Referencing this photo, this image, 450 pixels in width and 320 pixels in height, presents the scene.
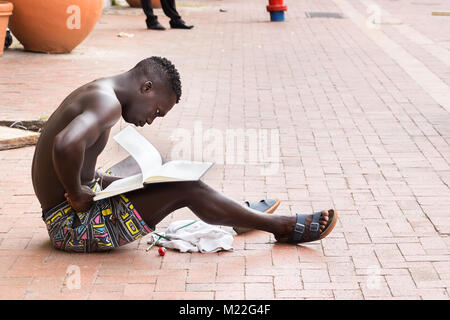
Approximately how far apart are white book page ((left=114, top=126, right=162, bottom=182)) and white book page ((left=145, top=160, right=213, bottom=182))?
0.05 m

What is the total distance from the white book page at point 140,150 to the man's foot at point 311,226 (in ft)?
2.74

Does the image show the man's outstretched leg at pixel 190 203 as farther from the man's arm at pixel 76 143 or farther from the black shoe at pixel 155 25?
the black shoe at pixel 155 25

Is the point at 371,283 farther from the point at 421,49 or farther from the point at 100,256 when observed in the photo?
the point at 421,49

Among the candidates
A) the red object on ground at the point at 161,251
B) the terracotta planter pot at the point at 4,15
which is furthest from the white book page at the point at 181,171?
the terracotta planter pot at the point at 4,15

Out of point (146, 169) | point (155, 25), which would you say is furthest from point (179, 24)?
point (146, 169)

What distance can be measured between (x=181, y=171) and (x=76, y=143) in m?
0.59

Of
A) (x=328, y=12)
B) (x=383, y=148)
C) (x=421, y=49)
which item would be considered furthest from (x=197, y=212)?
(x=328, y=12)

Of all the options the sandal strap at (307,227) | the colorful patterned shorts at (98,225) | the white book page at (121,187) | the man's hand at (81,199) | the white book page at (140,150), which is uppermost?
the white book page at (140,150)

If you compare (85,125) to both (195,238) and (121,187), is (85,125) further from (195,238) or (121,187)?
(195,238)

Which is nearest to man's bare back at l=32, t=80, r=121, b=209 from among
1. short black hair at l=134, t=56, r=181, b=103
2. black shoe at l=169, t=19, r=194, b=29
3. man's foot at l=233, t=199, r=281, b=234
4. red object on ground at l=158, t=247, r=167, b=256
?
short black hair at l=134, t=56, r=181, b=103

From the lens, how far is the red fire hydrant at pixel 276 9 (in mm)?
14656

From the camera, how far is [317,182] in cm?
559

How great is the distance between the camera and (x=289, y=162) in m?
6.09

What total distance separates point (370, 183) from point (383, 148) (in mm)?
998
